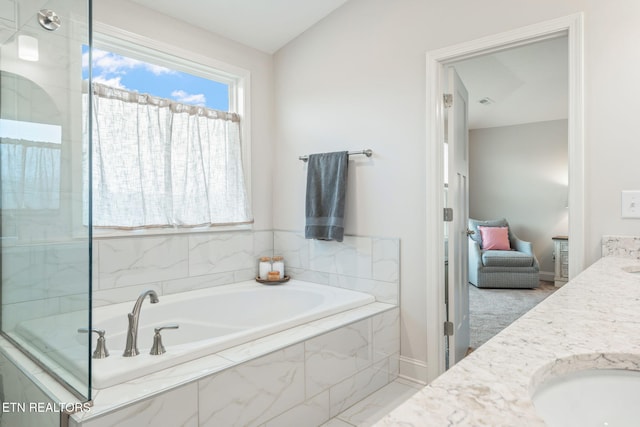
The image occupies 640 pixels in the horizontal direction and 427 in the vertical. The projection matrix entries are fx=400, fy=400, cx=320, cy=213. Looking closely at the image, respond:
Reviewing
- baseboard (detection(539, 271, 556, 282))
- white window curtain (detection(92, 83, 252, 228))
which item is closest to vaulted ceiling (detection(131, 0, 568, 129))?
white window curtain (detection(92, 83, 252, 228))


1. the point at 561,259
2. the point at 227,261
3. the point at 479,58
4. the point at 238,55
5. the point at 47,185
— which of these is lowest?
the point at 561,259

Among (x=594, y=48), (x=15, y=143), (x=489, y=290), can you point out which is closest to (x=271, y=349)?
(x=15, y=143)

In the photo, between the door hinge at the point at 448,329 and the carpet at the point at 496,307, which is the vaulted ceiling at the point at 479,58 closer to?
the door hinge at the point at 448,329

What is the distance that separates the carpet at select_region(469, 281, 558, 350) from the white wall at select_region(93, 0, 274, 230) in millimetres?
2081

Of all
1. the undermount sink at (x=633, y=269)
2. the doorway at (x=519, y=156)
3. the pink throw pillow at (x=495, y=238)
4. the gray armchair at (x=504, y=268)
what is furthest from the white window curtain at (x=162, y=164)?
the pink throw pillow at (x=495, y=238)

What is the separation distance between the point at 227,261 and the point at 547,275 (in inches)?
187

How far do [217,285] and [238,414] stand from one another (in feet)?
4.59

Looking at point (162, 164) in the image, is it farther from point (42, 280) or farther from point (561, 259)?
point (561, 259)

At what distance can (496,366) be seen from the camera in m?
0.58

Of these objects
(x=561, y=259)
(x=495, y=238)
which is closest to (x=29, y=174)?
(x=495, y=238)

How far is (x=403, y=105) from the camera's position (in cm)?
258

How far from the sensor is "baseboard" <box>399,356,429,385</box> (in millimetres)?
2525

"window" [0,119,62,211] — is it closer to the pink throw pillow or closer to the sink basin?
the sink basin

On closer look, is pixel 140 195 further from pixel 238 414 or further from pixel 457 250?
pixel 457 250
